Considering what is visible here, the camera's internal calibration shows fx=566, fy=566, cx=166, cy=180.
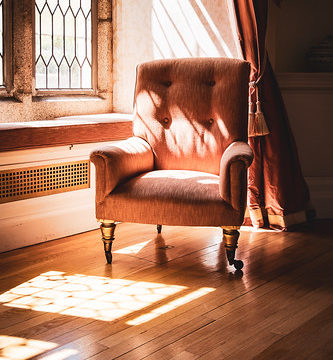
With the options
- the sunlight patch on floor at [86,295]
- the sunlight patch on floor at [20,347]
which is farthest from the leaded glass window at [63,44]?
the sunlight patch on floor at [20,347]

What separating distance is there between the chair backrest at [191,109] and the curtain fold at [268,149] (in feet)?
1.64

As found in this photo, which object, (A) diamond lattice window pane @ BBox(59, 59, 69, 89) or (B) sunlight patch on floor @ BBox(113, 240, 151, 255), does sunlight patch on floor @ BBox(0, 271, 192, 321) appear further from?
(A) diamond lattice window pane @ BBox(59, 59, 69, 89)

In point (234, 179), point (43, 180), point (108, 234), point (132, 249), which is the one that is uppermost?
point (234, 179)

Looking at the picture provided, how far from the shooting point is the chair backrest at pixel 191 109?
3098 millimetres

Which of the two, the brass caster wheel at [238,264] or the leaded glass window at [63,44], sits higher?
the leaded glass window at [63,44]

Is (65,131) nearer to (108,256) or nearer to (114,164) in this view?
(114,164)

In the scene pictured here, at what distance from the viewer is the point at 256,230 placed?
3.63 meters

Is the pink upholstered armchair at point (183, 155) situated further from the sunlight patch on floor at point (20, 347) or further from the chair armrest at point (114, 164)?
the sunlight patch on floor at point (20, 347)

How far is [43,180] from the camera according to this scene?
3.34 metres

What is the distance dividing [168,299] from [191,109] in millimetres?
1183

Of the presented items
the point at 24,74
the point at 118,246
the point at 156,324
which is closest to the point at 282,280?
the point at 156,324

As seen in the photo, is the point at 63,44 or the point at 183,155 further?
the point at 63,44

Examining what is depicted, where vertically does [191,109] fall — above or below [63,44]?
below

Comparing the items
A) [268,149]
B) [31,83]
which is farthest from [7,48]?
[268,149]
